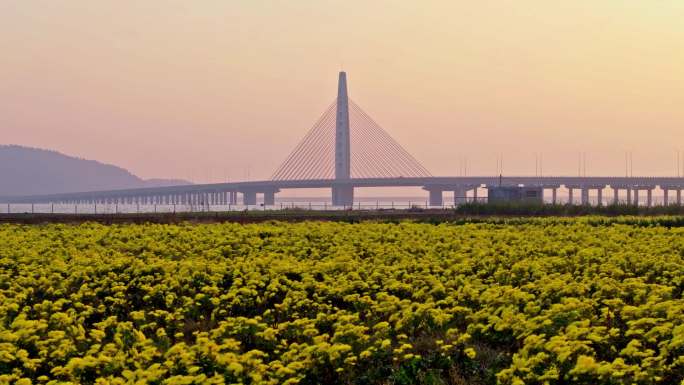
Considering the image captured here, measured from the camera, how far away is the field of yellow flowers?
975cm

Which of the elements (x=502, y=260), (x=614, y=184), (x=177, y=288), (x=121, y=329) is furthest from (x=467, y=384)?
(x=614, y=184)

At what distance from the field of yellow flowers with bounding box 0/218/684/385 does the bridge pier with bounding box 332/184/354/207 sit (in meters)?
112

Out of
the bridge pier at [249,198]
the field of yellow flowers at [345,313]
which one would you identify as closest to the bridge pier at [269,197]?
the bridge pier at [249,198]

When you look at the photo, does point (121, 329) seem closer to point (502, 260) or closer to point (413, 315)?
point (413, 315)

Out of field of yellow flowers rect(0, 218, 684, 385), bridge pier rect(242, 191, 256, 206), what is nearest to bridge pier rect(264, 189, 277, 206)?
bridge pier rect(242, 191, 256, 206)

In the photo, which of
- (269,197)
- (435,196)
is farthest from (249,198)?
(435,196)

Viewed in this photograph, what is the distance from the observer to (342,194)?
439 feet

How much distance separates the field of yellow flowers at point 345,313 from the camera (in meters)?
9.75

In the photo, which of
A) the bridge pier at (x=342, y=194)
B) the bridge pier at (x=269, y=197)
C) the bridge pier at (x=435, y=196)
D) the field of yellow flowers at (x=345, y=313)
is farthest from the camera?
the bridge pier at (x=269, y=197)

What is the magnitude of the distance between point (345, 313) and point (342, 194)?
4778 inches

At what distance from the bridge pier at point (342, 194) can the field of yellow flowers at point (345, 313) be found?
366 ft

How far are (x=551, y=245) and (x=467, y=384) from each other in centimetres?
1051

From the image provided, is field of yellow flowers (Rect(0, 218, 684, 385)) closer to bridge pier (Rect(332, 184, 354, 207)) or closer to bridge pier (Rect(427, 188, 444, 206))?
bridge pier (Rect(332, 184, 354, 207))

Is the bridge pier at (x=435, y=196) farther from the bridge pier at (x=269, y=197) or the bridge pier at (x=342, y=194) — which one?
the bridge pier at (x=269, y=197)
